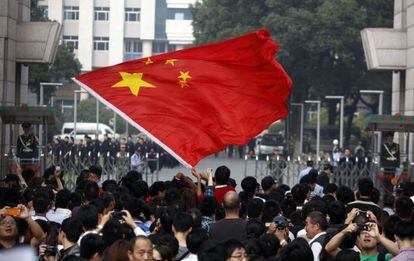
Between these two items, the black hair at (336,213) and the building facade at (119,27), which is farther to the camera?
the building facade at (119,27)

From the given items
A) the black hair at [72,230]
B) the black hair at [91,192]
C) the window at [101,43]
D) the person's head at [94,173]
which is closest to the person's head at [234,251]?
the black hair at [72,230]

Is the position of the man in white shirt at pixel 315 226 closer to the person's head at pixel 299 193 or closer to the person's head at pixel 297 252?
the person's head at pixel 297 252

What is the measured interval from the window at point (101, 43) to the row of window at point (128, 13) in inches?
79.1

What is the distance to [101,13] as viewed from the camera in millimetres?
114625

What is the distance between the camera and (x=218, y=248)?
941 centimetres

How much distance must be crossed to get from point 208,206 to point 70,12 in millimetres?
100960

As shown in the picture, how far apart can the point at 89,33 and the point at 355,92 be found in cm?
4638

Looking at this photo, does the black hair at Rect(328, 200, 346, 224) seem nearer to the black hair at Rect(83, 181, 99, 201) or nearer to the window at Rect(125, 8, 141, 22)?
the black hair at Rect(83, 181, 99, 201)

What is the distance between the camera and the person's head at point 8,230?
405 inches

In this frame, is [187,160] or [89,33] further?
[89,33]

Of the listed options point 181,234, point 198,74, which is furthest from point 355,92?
point 181,234

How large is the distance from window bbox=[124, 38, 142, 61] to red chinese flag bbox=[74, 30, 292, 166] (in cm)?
9938

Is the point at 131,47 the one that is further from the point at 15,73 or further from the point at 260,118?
the point at 260,118

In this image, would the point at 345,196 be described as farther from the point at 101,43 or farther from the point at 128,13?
the point at 128,13
